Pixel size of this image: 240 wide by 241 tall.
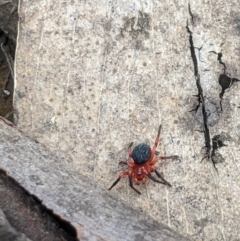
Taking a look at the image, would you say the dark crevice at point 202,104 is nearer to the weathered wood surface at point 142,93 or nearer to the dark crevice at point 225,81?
the weathered wood surface at point 142,93

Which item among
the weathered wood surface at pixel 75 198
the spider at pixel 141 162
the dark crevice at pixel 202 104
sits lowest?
the spider at pixel 141 162

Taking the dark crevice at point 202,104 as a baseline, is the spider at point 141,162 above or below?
below

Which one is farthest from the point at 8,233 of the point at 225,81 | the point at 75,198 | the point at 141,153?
the point at 225,81

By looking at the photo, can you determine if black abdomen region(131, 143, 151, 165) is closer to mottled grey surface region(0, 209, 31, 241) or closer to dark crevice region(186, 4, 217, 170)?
dark crevice region(186, 4, 217, 170)

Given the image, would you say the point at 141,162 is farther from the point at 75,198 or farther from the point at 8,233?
the point at 8,233

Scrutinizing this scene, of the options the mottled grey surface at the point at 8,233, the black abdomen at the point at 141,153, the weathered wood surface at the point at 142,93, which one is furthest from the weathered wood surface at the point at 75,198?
the black abdomen at the point at 141,153

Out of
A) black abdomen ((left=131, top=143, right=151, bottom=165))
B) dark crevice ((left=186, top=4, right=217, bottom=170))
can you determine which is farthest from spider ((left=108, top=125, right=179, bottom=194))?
dark crevice ((left=186, top=4, right=217, bottom=170))

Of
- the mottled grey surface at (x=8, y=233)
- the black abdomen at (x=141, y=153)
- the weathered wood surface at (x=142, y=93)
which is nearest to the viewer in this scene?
the mottled grey surface at (x=8, y=233)
